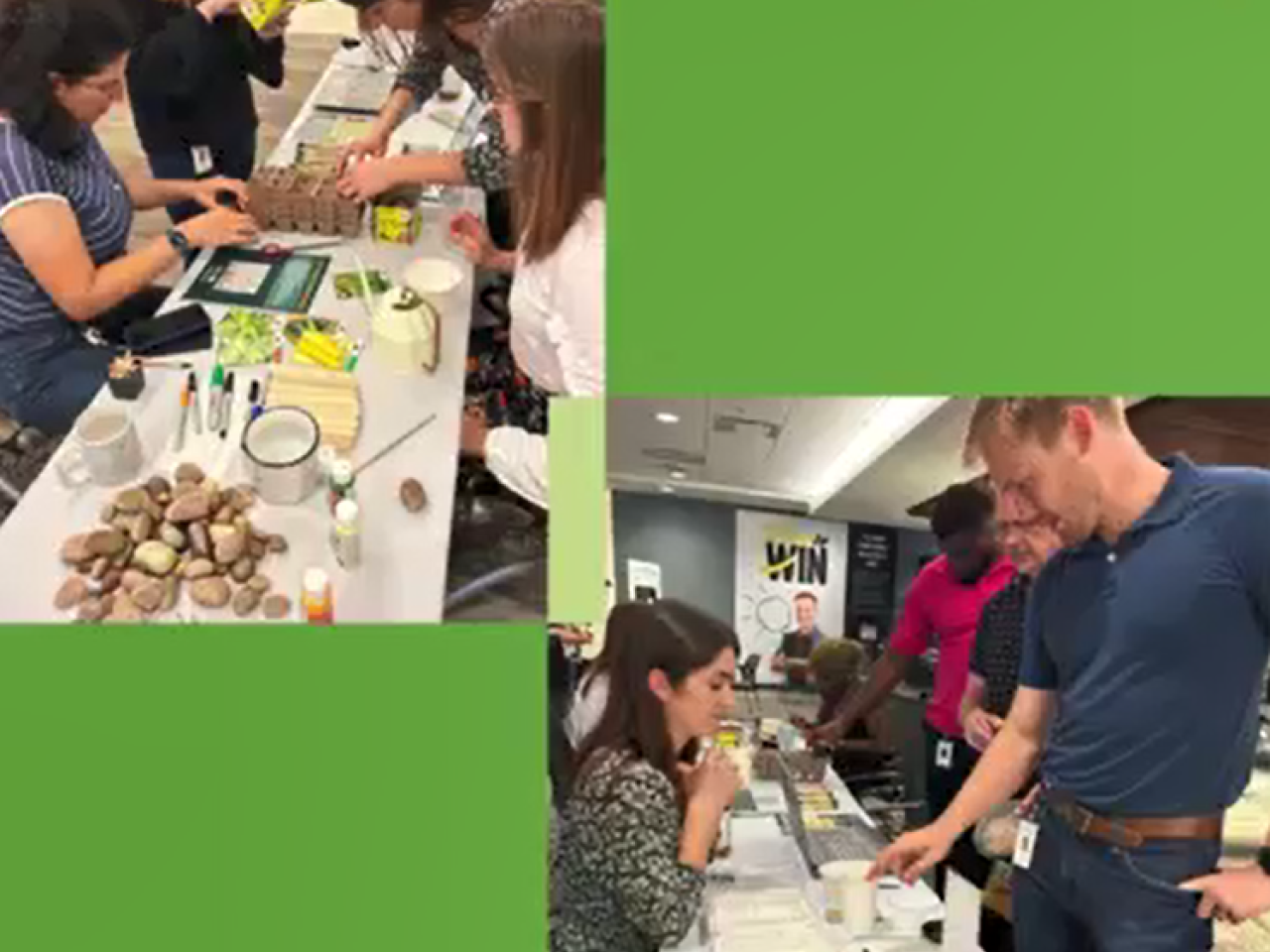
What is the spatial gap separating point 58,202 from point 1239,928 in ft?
6.03

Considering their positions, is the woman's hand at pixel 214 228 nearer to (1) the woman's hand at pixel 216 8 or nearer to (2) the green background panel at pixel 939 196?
(1) the woman's hand at pixel 216 8

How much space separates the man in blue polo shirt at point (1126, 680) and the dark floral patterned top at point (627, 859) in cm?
41

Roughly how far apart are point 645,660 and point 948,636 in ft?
1.35

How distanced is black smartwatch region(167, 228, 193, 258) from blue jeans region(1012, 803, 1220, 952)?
4.54ft

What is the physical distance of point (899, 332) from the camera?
1967mm

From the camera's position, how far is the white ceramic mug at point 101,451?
6.39ft

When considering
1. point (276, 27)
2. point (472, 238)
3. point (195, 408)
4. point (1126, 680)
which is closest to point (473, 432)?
point (472, 238)

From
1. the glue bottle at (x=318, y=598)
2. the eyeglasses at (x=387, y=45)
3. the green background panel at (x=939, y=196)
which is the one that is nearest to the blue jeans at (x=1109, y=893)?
the green background panel at (x=939, y=196)

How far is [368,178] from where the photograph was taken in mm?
2105

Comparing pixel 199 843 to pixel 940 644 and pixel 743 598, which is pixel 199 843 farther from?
pixel 940 644

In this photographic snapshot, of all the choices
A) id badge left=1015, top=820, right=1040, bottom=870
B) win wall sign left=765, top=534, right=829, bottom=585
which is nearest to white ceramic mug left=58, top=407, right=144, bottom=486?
win wall sign left=765, top=534, right=829, bottom=585

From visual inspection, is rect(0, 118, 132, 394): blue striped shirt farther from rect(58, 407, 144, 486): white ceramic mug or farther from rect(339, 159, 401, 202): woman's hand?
rect(339, 159, 401, 202): woman's hand

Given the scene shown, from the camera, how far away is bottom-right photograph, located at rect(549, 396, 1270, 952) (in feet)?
6.30

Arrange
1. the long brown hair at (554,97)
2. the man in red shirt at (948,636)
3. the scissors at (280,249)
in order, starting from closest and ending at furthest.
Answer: the long brown hair at (554,97) → the man in red shirt at (948,636) → the scissors at (280,249)
